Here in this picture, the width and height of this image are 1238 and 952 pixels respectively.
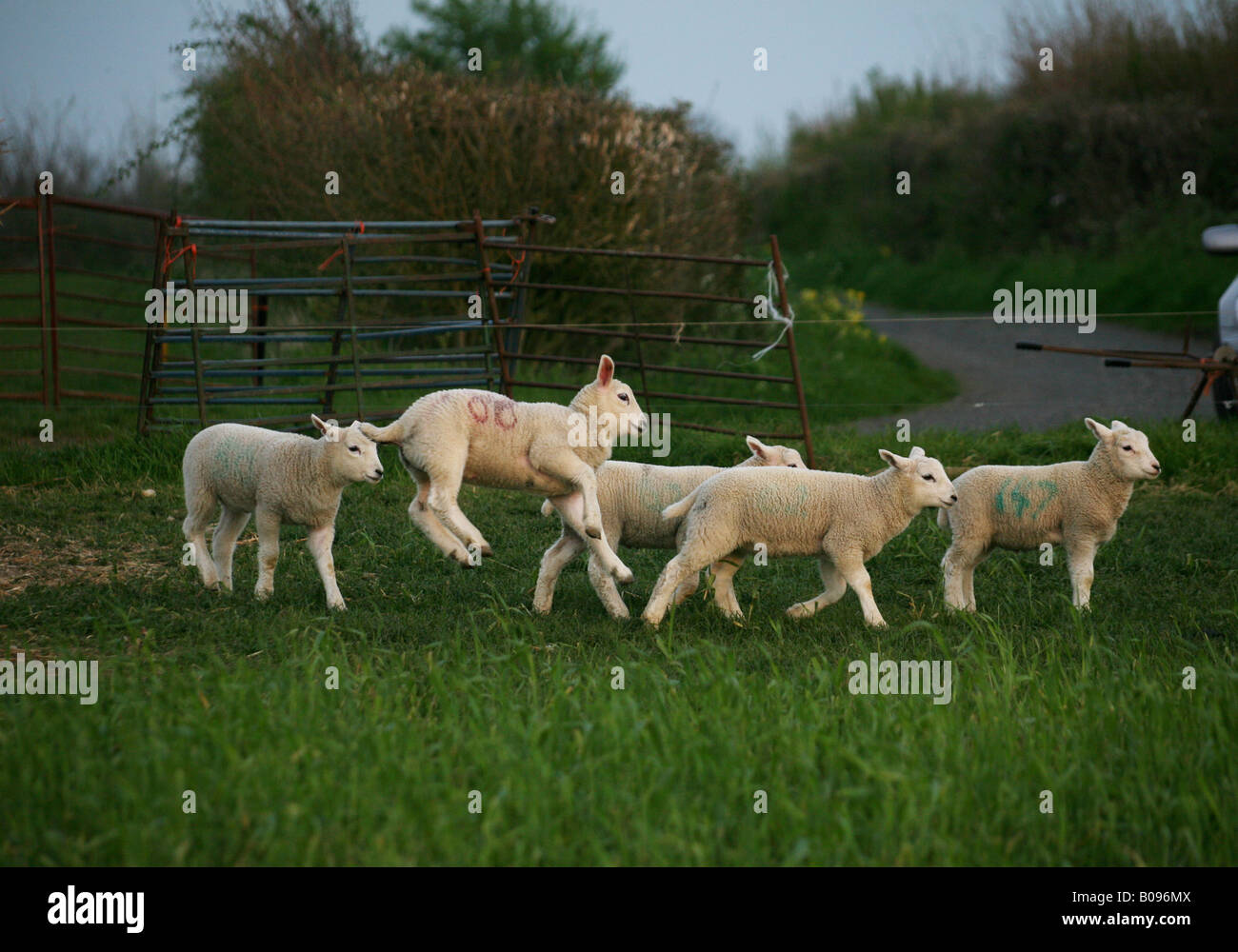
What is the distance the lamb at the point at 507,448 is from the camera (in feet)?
18.3

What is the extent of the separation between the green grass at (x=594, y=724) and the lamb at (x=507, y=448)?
514 millimetres

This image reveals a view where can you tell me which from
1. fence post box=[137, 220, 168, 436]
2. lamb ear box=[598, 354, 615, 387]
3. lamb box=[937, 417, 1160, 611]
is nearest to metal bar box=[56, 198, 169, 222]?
fence post box=[137, 220, 168, 436]

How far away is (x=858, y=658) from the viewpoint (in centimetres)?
562

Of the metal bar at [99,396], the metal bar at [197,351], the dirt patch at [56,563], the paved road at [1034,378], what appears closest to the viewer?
the dirt patch at [56,563]

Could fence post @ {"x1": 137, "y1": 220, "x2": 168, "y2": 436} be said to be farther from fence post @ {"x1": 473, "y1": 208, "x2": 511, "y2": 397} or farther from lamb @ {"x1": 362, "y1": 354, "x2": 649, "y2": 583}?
lamb @ {"x1": 362, "y1": 354, "x2": 649, "y2": 583}

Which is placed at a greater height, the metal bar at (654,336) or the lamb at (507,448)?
the metal bar at (654,336)

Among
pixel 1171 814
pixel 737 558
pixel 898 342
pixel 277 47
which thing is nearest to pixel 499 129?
pixel 277 47

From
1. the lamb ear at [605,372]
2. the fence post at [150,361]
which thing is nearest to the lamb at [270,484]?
the lamb ear at [605,372]

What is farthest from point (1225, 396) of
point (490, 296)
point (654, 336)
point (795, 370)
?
point (490, 296)

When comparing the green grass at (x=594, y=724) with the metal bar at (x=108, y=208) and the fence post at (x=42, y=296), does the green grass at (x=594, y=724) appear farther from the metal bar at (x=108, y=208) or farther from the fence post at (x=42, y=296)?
the fence post at (x=42, y=296)

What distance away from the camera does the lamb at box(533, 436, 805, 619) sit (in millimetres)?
6434
